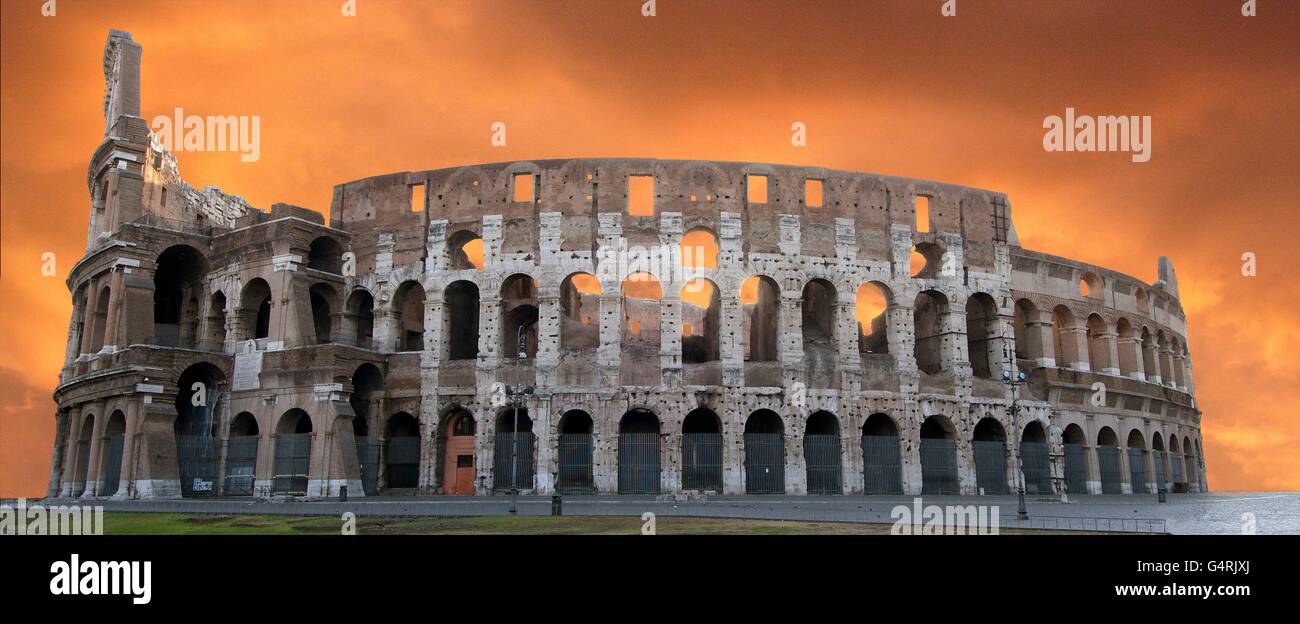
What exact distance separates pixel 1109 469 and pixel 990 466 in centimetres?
812

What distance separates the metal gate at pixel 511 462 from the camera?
1332 inches

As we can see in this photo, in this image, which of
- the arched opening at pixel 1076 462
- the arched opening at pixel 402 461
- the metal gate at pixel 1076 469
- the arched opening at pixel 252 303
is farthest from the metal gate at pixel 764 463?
the arched opening at pixel 252 303

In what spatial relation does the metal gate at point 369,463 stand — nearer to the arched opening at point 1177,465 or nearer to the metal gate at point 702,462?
the metal gate at point 702,462

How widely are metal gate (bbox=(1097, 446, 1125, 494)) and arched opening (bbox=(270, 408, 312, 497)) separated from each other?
31684mm

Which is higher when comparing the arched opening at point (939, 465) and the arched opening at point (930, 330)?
the arched opening at point (930, 330)

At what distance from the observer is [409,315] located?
39.0 meters

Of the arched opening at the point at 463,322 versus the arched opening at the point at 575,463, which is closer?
the arched opening at the point at 575,463

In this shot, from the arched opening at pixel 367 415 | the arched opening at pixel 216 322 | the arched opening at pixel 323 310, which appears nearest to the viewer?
the arched opening at pixel 367 415

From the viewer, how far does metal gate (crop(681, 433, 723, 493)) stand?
33812mm

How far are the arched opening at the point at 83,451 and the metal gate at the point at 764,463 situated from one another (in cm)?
2424

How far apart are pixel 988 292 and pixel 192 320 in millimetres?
32168

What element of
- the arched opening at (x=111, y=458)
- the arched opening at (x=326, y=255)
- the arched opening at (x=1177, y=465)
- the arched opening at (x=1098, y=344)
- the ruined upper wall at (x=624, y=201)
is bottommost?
the arched opening at (x=1177, y=465)

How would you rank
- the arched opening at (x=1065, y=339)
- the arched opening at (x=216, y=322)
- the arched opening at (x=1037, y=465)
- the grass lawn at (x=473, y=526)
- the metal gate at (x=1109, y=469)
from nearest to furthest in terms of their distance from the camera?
the grass lawn at (x=473, y=526), the arched opening at (x=216, y=322), the arched opening at (x=1037, y=465), the metal gate at (x=1109, y=469), the arched opening at (x=1065, y=339)
